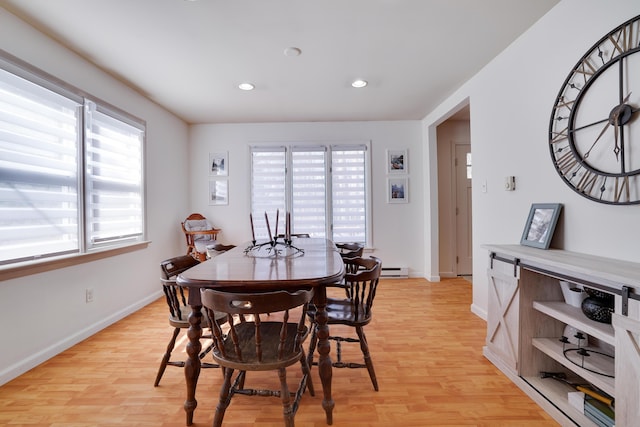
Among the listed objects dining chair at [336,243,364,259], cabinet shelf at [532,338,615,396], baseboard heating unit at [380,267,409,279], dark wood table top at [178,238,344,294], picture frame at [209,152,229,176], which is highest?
picture frame at [209,152,229,176]

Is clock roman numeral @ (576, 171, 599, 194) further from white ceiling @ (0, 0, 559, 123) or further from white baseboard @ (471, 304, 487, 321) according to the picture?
white baseboard @ (471, 304, 487, 321)

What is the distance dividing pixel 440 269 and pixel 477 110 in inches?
107

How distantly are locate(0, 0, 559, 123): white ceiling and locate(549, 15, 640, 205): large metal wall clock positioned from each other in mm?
648

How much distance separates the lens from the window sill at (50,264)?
1975 mm

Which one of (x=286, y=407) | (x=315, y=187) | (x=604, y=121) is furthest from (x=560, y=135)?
(x=315, y=187)

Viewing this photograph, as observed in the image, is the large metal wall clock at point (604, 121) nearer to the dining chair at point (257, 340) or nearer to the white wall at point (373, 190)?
the dining chair at point (257, 340)

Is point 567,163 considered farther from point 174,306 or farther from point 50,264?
point 50,264

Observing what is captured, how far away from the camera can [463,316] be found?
3059 millimetres

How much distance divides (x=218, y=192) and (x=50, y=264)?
2.62 m

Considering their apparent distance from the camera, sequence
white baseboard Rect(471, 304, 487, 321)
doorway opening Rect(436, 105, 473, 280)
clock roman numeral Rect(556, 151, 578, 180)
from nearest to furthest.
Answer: clock roman numeral Rect(556, 151, 578, 180) < white baseboard Rect(471, 304, 487, 321) < doorway opening Rect(436, 105, 473, 280)

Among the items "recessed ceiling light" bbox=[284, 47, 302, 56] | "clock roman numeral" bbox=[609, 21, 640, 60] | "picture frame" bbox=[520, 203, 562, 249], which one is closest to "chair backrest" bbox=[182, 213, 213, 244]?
"recessed ceiling light" bbox=[284, 47, 302, 56]

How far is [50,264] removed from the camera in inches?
89.1

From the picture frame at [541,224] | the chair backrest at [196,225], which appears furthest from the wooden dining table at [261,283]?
A: the chair backrest at [196,225]

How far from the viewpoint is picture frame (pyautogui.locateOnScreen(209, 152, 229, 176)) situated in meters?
4.73
